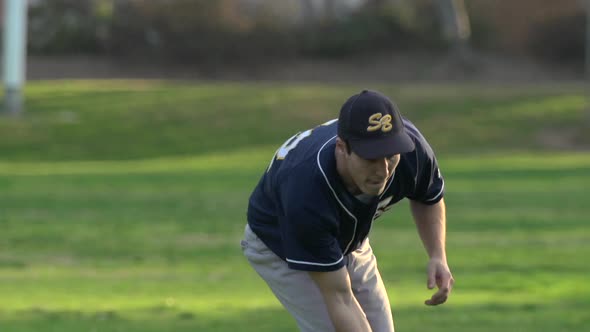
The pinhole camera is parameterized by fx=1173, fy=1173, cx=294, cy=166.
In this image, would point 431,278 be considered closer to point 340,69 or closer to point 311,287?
point 311,287

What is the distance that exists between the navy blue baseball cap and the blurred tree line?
146 feet

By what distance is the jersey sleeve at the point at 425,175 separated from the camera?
525 cm

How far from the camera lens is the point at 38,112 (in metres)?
37.9

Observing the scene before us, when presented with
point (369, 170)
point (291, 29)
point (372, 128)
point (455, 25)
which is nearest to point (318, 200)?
point (369, 170)

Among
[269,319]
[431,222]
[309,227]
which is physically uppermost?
[309,227]

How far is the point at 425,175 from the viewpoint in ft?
17.8

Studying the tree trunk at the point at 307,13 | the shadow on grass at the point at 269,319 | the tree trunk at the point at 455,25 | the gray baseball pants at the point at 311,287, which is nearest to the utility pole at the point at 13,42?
the tree trunk at the point at 307,13

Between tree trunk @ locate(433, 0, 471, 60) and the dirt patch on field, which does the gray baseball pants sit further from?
tree trunk @ locate(433, 0, 471, 60)

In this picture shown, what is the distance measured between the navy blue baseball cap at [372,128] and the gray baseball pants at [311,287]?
39.7 inches

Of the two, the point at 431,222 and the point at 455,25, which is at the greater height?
the point at 431,222

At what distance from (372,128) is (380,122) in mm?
67

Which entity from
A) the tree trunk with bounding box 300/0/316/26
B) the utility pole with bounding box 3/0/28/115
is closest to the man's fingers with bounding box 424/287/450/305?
the utility pole with bounding box 3/0/28/115

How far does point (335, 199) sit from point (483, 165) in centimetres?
2294

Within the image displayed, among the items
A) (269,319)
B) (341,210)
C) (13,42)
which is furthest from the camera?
(13,42)
